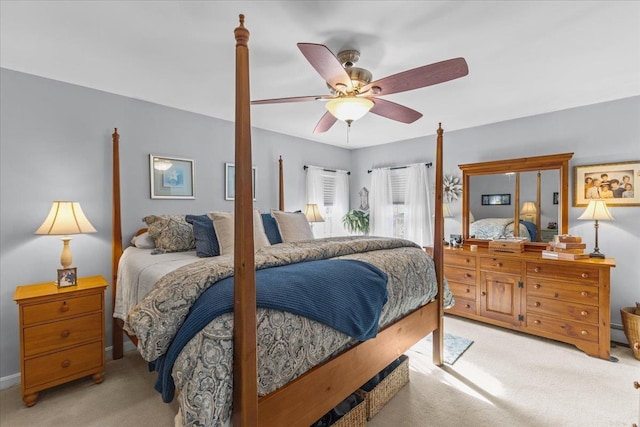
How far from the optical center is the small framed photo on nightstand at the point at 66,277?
2.26 meters

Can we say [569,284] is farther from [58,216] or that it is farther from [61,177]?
[61,177]

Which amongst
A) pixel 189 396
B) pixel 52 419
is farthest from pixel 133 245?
pixel 189 396

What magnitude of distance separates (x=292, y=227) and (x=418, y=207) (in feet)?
7.42

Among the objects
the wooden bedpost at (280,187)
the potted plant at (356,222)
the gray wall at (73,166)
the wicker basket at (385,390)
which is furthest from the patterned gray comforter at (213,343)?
the potted plant at (356,222)

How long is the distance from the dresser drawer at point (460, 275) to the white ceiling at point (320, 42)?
1876 millimetres

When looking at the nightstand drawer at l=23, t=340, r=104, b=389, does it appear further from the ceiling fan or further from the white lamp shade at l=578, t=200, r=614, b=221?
the white lamp shade at l=578, t=200, r=614, b=221

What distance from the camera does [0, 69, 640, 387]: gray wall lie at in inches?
92.8

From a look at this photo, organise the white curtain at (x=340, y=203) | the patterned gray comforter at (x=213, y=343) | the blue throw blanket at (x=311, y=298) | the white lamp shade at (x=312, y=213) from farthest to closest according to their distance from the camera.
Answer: the white curtain at (x=340, y=203), the white lamp shade at (x=312, y=213), the blue throw blanket at (x=311, y=298), the patterned gray comforter at (x=213, y=343)

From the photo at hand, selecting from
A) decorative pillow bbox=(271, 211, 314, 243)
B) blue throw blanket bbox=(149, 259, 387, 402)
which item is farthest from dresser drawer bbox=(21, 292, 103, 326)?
decorative pillow bbox=(271, 211, 314, 243)

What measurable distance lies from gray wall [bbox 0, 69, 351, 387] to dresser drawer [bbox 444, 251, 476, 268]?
113 inches

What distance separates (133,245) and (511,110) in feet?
13.7

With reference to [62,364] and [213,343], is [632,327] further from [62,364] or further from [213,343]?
[62,364]

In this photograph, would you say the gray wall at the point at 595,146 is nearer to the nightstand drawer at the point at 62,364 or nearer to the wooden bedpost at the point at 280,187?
the wooden bedpost at the point at 280,187

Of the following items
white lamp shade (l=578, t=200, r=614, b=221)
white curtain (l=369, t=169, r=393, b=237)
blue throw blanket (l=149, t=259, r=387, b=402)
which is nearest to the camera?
blue throw blanket (l=149, t=259, r=387, b=402)
